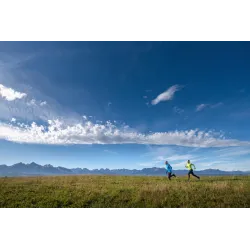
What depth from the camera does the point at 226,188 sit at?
12805 millimetres

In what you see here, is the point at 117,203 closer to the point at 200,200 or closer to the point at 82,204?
the point at 82,204

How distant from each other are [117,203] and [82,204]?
1.99 m

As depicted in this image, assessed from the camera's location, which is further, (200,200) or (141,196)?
(141,196)

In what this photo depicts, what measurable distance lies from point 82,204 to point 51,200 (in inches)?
82.8

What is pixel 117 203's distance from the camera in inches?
418
